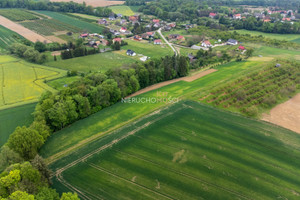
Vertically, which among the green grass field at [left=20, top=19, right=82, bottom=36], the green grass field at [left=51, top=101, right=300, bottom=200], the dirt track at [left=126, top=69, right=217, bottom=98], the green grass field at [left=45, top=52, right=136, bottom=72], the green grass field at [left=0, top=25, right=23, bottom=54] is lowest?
the green grass field at [left=51, top=101, right=300, bottom=200]

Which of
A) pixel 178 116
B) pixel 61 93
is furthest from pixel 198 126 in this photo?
pixel 61 93

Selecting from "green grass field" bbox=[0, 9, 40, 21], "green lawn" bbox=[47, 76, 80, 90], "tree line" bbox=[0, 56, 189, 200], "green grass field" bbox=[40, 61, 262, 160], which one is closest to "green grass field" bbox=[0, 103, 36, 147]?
"tree line" bbox=[0, 56, 189, 200]

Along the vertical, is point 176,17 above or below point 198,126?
above

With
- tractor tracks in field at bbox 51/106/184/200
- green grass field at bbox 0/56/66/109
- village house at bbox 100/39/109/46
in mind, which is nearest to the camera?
tractor tracks in field at bbox 51/106/184/200

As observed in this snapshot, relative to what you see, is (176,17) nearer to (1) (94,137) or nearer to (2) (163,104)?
(2) (163,104)

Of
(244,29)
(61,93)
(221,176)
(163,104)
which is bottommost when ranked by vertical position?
(221,176)

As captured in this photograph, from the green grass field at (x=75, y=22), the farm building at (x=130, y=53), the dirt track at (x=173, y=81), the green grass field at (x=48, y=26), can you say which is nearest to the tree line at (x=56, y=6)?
the green grass field at (x=75, y=22)

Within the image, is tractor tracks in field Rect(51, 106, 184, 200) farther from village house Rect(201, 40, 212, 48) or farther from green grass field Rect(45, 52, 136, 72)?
village house Rect(201, 40, 212, 48)
